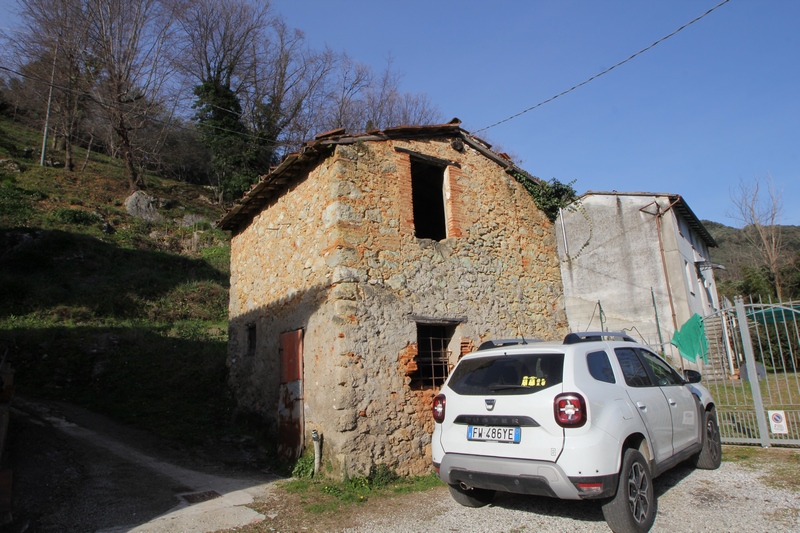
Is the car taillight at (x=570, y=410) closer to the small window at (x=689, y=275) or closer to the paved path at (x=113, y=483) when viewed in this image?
the paved path at (x=113, y=483)

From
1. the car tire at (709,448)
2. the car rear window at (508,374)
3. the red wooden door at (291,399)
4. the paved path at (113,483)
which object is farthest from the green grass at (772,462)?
the red wooden door at (291,399)

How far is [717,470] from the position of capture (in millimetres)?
6148

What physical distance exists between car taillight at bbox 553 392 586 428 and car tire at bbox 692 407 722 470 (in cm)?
319

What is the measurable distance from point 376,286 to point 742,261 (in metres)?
33.5

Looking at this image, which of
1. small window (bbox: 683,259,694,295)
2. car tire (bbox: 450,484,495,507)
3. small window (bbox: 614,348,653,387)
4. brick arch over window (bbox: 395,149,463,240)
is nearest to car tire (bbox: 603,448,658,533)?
small window (bbox: 614,348,653,387)

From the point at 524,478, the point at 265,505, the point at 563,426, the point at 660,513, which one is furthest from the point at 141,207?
the point at 660,513

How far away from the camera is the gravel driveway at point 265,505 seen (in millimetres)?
4609

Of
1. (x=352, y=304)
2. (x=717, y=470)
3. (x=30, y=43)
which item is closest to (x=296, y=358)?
(x=352, y=304)

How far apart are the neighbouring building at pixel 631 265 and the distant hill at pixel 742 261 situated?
1122 cm

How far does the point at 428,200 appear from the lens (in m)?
10.7

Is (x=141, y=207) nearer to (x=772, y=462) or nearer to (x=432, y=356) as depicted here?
(x=432, y=356)

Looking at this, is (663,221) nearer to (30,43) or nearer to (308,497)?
(308,497)

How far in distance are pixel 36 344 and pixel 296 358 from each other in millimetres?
9432

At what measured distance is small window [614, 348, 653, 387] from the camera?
16.0 ft
